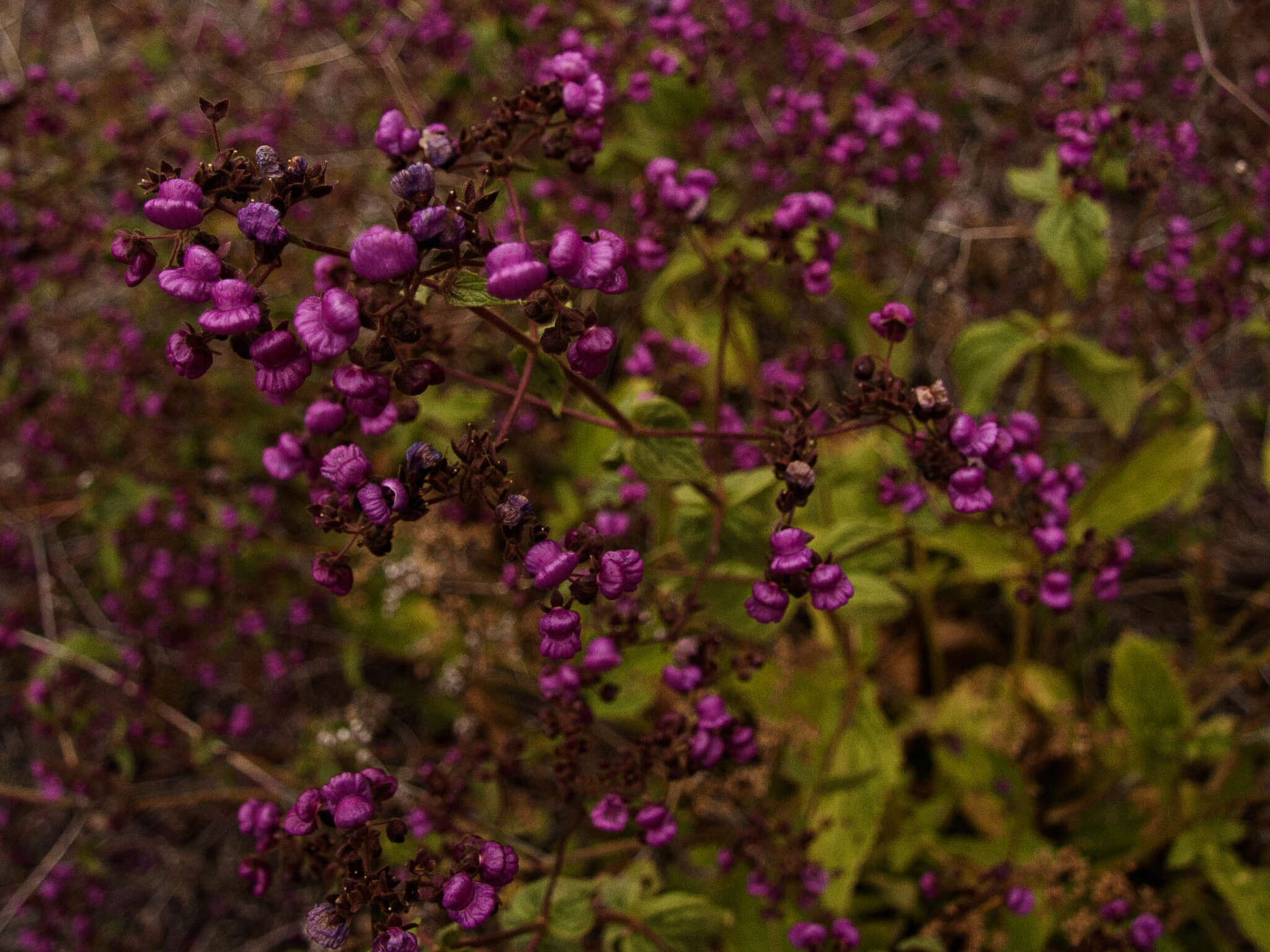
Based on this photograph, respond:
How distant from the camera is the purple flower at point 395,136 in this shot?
1942 mm

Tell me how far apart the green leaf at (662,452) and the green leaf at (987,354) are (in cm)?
150

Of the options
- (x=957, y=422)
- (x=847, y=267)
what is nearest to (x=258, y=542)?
(x=847, y=267)

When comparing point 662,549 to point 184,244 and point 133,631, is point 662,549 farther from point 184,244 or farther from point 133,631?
point 133,631

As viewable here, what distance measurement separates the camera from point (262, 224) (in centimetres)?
164

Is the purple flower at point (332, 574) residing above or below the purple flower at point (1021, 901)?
above

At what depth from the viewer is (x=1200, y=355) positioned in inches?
140

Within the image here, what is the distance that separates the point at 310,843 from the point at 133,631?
3.41 m

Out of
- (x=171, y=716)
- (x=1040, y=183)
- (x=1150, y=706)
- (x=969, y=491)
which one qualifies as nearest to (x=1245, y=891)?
(x=1150, y=706)

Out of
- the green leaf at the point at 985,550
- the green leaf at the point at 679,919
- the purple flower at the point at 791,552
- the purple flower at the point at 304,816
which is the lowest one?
the green leaf at the point at 679,919

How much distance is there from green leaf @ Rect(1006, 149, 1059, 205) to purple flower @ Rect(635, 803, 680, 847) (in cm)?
239

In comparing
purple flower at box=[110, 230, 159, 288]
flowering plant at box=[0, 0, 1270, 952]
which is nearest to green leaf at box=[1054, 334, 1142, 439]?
flowering plant at box=[0, 0, 1270, 952]

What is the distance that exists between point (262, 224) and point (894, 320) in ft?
4.56

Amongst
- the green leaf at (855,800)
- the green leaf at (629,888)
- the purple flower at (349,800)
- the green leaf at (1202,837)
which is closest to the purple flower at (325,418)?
the purple flower at (349,800)

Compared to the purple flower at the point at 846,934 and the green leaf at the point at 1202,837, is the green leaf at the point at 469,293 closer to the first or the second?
the purple flower at the point at 846,934
